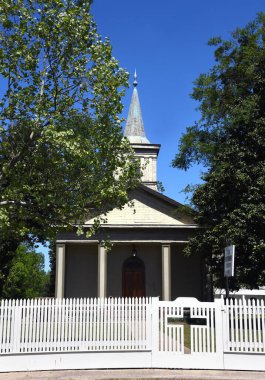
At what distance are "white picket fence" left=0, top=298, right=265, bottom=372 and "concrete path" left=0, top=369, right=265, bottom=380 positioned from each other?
0.21m

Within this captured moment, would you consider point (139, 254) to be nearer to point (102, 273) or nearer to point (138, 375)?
point (102, 273)

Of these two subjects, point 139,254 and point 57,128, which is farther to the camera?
point 139,254

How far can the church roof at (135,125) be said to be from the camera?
44.2m

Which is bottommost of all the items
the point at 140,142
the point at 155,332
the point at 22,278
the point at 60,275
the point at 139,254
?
the point at 155,332

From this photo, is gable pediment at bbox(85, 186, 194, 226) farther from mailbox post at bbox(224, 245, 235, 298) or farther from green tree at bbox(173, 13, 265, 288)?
mailbox post at bbox(224, 245, 235, 298)

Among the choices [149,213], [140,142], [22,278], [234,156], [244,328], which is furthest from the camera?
[22,278]

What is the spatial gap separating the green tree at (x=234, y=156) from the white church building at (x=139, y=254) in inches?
89.7

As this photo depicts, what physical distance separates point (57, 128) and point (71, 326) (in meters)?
5.28

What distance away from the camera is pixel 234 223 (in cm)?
2123

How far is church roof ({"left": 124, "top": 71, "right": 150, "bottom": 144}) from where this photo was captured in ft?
145

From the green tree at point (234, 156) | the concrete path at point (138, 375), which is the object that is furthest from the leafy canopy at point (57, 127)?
the green tree at point (234, 156)

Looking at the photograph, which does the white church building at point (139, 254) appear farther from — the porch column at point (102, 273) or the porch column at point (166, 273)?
the porch column at point (102, 273)

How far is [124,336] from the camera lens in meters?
10.3

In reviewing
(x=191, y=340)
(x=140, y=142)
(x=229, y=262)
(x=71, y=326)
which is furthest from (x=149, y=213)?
(x=140, y=142)
